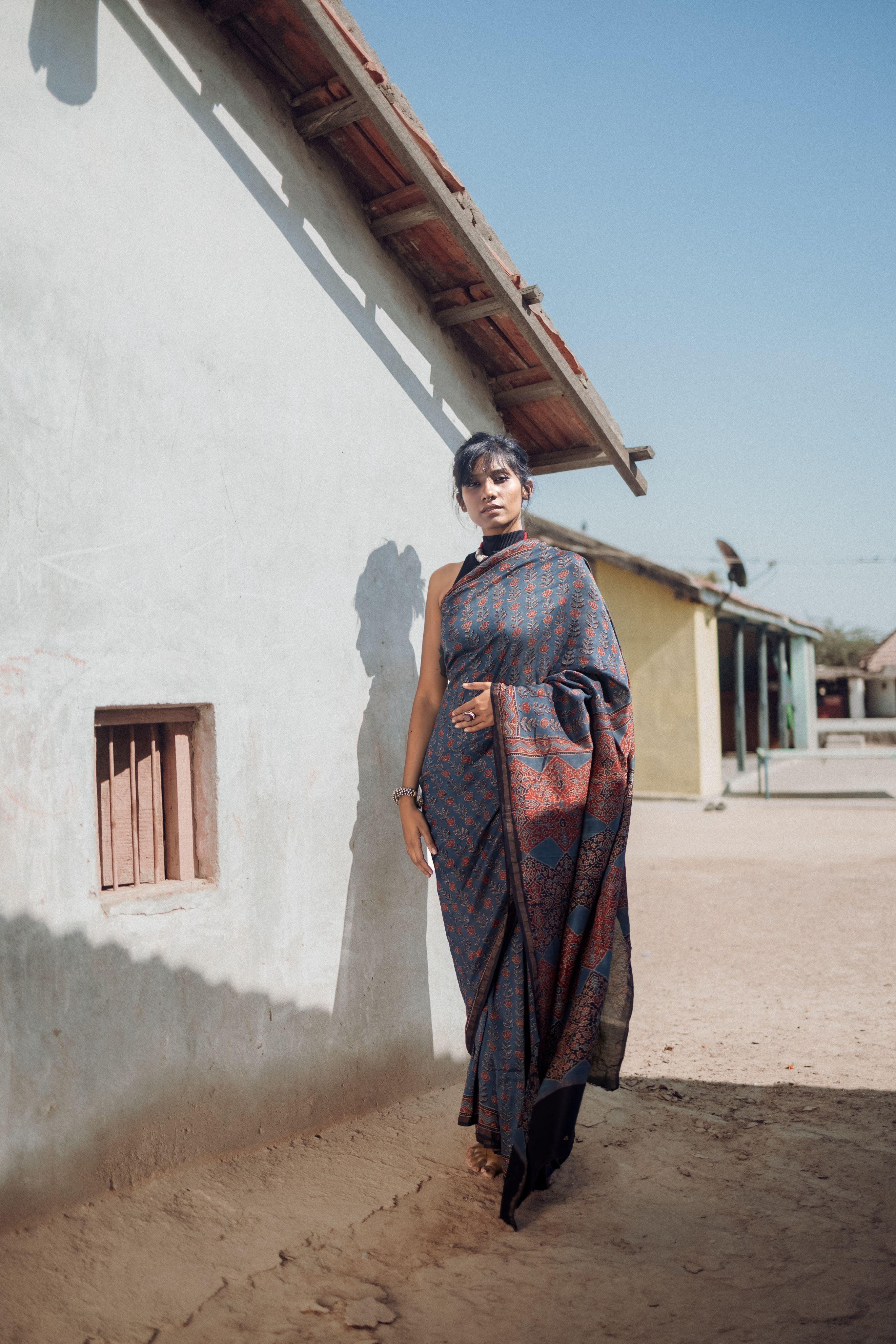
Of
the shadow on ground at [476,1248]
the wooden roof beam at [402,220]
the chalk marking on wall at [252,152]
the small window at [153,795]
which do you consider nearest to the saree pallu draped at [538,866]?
the shadow on ground at [476,1248]

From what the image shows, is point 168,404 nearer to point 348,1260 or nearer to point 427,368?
point 427,368

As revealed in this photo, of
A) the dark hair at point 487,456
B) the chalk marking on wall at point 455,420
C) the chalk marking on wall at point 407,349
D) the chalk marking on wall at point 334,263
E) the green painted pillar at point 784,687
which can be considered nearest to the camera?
the dark hair at point 487,456

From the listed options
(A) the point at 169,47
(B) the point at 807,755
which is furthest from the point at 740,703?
(A) the point at 169,47

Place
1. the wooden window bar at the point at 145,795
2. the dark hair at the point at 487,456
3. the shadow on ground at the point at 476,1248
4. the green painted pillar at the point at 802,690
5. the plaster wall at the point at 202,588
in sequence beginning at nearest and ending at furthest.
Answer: the shadow on ground at the point at 476,1248, the plaster wall at the point at 202,588, the wooden window bar at the point at 145,795, the dark hair at the point at 487,456, the green painted pillar at the point at 802,690

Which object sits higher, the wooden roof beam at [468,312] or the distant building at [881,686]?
the wooden roof beam at [468,312]

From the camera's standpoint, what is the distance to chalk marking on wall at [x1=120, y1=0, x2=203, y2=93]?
275 centimetres

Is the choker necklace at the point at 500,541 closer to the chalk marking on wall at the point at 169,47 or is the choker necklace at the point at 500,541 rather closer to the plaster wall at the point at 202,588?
the plaster wall at the point at 202,588

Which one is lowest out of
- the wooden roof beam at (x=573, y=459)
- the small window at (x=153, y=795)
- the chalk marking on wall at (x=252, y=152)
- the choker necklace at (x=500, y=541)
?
the small window at (x=153, y=795)

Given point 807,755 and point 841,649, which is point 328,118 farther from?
point 841,649

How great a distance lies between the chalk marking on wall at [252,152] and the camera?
117 inches

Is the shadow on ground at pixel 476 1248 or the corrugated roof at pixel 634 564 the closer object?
the shadow on ground at pixel 476 1248

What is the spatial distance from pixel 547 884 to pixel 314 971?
0.87 meters

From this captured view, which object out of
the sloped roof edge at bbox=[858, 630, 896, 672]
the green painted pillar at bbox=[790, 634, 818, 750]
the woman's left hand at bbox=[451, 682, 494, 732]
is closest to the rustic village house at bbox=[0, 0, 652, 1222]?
the woman's left hand at bbox=[451, 682, 494, 732]

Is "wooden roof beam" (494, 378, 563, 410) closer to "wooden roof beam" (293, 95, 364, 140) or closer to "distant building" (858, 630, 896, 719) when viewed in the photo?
"wooden roof beam" (293, 95, 364, 140)
